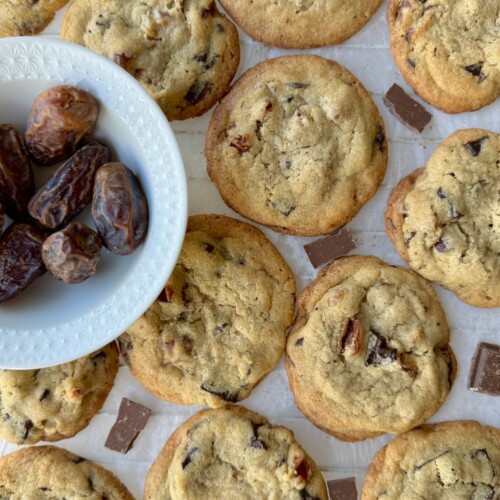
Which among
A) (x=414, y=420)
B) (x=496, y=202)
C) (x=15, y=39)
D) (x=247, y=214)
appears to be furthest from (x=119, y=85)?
(x=414, y=420)

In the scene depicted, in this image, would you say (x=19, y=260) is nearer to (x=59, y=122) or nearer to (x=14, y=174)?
(x=14, y=174)

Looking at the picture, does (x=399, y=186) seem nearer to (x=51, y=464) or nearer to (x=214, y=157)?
(x=214, y=157)

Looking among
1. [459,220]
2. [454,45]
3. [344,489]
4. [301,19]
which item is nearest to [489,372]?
[459,220]

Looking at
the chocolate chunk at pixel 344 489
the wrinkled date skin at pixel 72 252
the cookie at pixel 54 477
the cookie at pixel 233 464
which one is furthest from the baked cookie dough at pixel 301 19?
Result: the cookie at pixel 54 477

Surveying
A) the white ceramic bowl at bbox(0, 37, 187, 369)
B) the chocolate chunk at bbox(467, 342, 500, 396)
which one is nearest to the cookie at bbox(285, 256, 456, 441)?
the chocolate chunk at bbox(467, 342, 500, 396)

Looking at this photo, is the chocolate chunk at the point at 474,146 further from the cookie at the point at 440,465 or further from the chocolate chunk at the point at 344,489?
the chocolate chunk at the point at 344,489

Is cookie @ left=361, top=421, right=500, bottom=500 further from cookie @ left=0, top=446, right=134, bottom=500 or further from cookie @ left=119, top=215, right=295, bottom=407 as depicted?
cookie @ left=0, top=446, right=134, bottom=500
